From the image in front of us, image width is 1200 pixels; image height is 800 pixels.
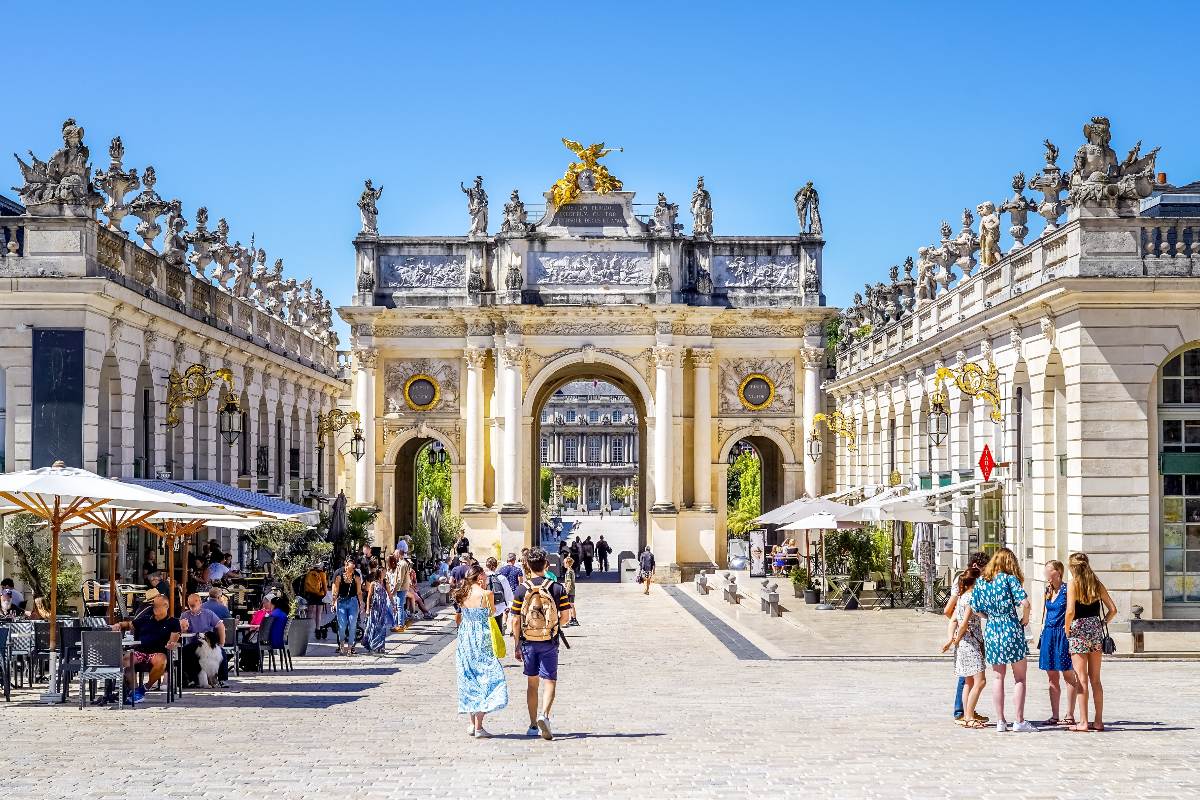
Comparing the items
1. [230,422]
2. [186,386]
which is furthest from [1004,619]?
[230,422]

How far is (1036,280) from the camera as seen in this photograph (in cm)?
2456

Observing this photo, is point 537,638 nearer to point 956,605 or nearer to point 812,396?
point 956,605

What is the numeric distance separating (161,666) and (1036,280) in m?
14.7

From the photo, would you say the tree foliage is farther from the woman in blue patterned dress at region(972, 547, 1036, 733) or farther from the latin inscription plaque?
the latin inscription plaque

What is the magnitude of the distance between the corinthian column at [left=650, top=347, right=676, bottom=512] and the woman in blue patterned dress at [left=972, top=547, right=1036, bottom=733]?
1373 inches

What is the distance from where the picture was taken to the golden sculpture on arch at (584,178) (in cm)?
4947

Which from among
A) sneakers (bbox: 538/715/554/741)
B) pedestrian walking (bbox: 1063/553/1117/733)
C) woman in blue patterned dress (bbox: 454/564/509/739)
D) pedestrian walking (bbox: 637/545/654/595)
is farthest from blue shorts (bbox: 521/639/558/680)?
pedestrian walking (bbox: 637/545/654/595)

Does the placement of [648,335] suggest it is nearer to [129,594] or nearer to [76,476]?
[129,594]

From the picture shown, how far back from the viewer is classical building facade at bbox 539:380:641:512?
491 feet

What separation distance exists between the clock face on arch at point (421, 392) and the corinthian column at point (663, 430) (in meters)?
7.36

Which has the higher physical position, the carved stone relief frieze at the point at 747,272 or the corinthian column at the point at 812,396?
the carved stone relief frieze at the point at 747,272

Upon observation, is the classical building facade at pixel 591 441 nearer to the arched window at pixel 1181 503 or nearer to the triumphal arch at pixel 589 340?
the triumphal arch at pixel 589 340

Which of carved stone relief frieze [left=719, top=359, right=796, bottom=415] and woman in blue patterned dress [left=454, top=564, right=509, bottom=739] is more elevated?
carved stone relief frieze [left=719, top=359, right=796, bottom=415]

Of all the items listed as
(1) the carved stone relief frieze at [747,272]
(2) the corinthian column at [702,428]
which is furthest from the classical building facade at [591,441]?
(1) the carved stone relief frieze at [747,272]
